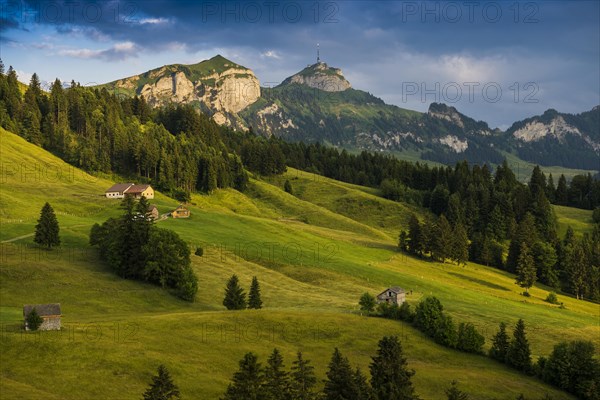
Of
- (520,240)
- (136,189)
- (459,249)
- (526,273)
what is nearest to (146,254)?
(136,189)

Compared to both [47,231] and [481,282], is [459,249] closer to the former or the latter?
[481,282]

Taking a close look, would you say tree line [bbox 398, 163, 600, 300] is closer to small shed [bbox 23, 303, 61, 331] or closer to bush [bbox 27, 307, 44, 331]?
small shed [bbox 23, 303, 61, 331]

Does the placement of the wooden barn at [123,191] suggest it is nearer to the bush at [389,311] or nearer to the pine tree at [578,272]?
the bush at [389,311]

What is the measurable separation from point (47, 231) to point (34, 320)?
41.1 metres

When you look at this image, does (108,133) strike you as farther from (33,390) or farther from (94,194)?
A: (33,390)

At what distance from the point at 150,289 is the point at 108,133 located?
401ft

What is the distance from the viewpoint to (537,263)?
151125mm

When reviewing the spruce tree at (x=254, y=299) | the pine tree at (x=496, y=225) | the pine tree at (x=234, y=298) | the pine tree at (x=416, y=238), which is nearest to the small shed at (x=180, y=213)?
the pine tree at (x=416, y=238)

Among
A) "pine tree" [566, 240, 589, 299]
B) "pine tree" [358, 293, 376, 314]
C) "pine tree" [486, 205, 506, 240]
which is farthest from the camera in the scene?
"pine tree" [486, 205, 506, 240]

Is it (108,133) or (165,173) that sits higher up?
(108,133)

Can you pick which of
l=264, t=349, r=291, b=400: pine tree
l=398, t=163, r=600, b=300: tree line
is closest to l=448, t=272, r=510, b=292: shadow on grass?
l=398, t=163, r=600, b=300: tree line

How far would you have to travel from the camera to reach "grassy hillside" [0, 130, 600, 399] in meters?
55.4

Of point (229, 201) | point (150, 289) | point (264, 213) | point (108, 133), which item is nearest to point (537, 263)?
point (264, 213)

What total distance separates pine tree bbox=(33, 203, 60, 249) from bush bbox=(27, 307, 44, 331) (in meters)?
40.4
